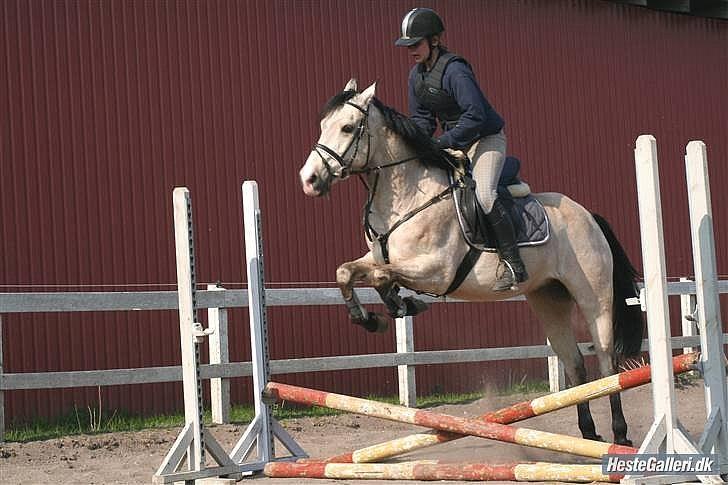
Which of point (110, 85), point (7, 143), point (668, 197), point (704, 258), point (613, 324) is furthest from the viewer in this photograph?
point (668, 197)

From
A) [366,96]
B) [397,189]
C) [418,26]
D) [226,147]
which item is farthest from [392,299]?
[226,147]

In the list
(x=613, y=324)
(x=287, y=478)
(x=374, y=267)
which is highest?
(x=374, y=267)

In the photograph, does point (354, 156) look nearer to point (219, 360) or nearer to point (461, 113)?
point (461, 113)

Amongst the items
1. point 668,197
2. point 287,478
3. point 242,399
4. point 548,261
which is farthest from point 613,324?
point 668,197

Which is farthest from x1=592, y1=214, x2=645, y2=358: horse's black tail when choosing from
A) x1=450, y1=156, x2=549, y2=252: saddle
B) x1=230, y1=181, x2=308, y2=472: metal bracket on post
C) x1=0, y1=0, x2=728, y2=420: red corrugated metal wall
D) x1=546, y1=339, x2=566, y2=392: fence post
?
x1=546, y1=339, x2=566, y2=392: fence post

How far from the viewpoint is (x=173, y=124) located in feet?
35.5

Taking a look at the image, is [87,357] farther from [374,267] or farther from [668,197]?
[668,197]

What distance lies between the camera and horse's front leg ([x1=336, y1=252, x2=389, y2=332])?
19.6ft

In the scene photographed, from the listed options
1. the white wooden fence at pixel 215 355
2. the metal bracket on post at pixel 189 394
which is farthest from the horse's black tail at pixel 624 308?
the metal bracket on post at pixel 189 394

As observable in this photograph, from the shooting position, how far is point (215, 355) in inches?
373

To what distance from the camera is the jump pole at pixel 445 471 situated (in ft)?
17.3

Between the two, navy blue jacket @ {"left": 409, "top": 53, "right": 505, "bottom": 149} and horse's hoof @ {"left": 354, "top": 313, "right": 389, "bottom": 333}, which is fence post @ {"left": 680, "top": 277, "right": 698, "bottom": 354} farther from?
horse's hoof @ {"left": 354, "top": 313, "right": 389, "bottom": 333}

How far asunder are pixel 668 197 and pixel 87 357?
29.4 ft

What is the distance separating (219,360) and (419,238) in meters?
3.58
